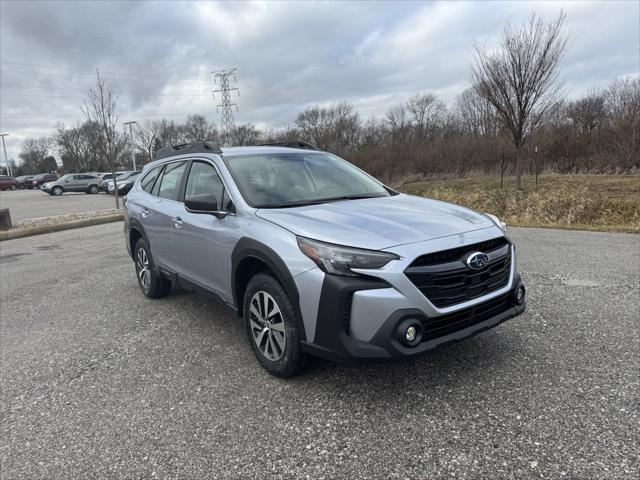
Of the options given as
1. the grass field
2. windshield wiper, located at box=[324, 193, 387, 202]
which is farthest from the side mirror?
the grass field

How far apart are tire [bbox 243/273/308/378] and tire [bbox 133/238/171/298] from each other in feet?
7.36

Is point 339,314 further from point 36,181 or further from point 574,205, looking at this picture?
point 36,181

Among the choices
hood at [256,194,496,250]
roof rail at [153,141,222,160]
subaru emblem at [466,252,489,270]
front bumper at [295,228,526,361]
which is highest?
roof rail at [153,141,222,160]

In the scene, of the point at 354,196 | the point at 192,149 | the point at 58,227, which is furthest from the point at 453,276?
the point at 58,227

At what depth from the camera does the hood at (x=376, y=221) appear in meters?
2.79

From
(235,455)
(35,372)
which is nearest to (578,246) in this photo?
(235,455)

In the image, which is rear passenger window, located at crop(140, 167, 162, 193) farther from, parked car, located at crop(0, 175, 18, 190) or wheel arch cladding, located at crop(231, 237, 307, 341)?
parked car, located at crop(0, 175, 18, 190)

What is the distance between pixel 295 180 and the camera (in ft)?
13.0

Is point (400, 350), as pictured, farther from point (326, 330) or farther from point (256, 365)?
point (256, 365)

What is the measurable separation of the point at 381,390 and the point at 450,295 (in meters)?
0.85

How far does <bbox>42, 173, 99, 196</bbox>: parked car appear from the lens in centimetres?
3322

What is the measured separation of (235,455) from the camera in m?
2.52

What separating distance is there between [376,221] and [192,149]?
245 centimetres

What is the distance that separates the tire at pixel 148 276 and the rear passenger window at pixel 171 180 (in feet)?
2.43
